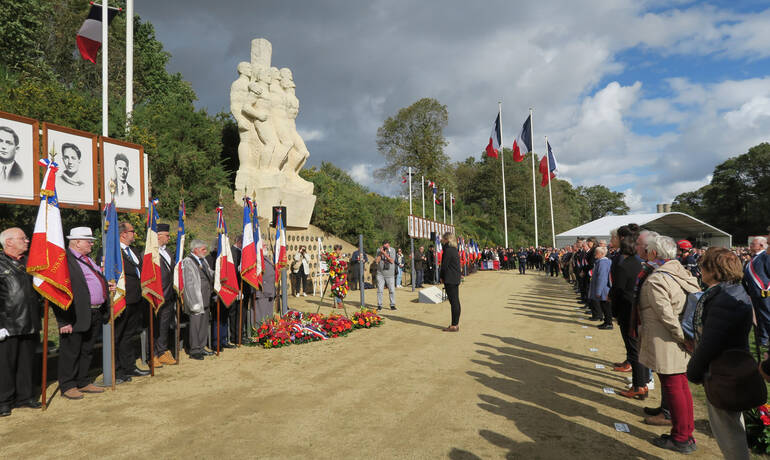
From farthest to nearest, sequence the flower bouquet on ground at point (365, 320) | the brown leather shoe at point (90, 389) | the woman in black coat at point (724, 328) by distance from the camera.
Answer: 1. the flower bouquet on ground at point (365, 320)
2. the brown leather shoe at point (90, 389)
3. the woman in black coat at point (724, 328)

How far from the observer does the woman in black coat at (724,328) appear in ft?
8.14

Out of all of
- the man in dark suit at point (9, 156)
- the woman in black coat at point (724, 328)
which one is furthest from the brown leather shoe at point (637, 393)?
the man in dark suit at point (9, 156)

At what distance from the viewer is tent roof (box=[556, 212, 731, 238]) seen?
2794cm

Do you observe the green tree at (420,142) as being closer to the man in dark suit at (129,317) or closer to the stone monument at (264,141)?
the stone monument at (264,141)

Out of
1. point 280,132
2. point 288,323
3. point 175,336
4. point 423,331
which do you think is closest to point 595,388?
point 423,331

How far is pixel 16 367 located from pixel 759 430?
6.95 meters

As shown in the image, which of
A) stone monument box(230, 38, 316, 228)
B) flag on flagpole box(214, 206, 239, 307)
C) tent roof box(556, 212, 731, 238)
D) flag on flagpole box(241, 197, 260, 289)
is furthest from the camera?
tent roof box(556, 212, 731, 238)

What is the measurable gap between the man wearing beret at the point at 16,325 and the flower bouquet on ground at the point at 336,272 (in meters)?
6.46

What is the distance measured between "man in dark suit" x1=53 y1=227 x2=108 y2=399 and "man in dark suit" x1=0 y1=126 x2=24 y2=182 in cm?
133

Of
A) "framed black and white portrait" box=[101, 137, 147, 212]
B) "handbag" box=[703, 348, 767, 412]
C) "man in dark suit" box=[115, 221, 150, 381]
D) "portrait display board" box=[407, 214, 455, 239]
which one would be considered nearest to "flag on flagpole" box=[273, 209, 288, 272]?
"framed black and white portrait" box=[101, 137, 147, 212]

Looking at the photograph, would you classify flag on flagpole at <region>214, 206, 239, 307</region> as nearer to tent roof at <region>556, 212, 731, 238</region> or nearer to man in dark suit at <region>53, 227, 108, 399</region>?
man in dark suit at <region>53, 227, 108, 399</region>

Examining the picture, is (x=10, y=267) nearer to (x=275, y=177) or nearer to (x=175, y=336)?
(x=175, y=336)

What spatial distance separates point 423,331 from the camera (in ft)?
28.4

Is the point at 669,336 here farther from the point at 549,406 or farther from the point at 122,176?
the point at 122,176
